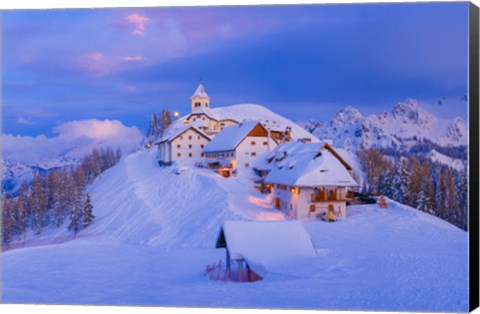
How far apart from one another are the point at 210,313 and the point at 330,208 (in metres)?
5.62

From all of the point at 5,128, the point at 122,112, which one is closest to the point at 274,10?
the point at 122,112

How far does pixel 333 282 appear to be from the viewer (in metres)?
10.1

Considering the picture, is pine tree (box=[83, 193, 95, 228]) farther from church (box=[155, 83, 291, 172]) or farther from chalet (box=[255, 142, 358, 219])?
chalet (box=[255, 142, 358, 219])

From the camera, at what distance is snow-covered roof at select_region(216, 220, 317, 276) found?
1031 centimetres

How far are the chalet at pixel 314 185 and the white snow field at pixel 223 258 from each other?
467 mm

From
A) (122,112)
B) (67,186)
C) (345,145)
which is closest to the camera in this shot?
(122,112)

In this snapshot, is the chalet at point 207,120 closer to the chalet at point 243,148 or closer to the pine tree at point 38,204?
the chalet at point 243,148

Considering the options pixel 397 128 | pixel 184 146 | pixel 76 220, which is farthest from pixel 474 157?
pixel 184 146

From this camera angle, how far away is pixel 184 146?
2492 cm

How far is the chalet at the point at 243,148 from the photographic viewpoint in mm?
21922

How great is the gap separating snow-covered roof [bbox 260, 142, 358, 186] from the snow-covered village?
1.9 inches

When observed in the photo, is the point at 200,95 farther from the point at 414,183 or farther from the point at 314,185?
the point at 414,183

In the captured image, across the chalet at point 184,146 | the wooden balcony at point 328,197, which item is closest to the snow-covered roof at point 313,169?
the wooden balcony at point 328,197

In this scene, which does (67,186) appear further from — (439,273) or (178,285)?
(439,273)
